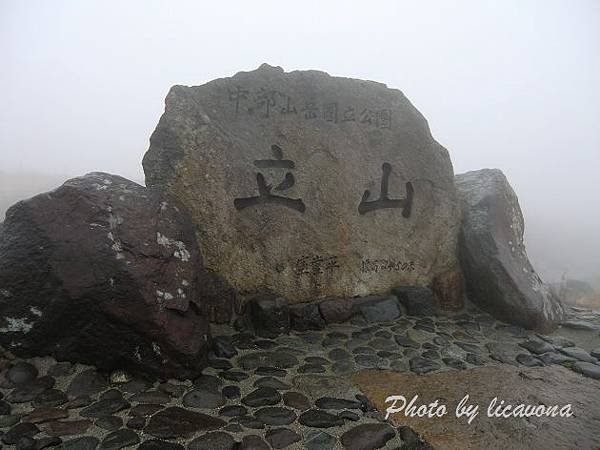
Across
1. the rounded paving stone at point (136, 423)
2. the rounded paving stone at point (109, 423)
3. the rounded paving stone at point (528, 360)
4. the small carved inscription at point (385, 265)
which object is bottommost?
the rounded paving stone at point (528, 360)

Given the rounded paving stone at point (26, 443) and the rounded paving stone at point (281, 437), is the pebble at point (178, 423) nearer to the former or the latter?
the rounded paving stone at point (281, 437)

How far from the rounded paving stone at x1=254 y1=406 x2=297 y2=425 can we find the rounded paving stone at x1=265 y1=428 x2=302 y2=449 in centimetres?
10

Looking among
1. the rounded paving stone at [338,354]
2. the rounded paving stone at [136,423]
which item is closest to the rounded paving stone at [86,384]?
the rounded paving stone at [136,423]

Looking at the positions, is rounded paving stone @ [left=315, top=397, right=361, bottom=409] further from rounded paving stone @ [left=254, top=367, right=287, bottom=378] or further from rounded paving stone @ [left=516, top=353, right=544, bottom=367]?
rounded paving stone @ [left=516, top=353, right=544, bottom=367]

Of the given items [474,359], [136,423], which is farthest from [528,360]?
[136,423]

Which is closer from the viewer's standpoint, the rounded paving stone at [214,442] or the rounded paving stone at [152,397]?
the rounded paving stone at [214,442]

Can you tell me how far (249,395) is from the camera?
11.1ft

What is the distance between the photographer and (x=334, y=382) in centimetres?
371

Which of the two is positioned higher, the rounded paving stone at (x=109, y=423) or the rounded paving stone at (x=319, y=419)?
the rounded paving stone at (x=109, y=423)

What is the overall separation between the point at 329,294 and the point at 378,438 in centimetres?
238

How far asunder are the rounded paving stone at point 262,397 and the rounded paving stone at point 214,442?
464 mm

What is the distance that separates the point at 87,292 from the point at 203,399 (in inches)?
48.8

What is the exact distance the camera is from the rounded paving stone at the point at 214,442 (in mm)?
2697

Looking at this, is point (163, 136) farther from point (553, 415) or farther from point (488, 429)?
point (553, 415)
